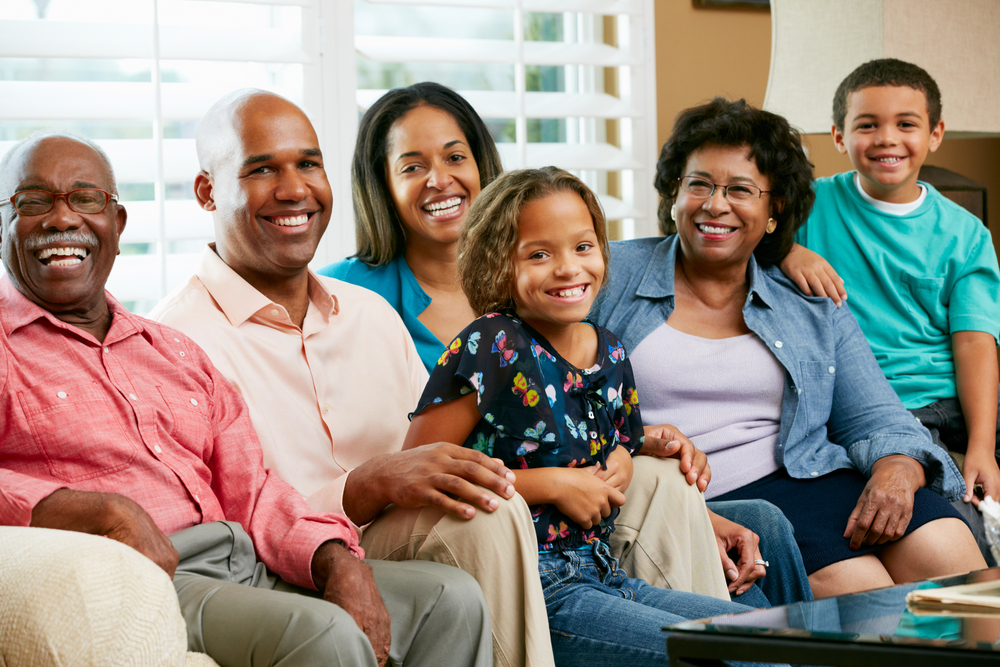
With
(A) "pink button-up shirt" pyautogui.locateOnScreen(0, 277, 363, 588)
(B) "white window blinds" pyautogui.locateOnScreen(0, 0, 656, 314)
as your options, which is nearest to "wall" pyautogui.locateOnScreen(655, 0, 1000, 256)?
(B) "white window blinds" pyautogui.locateOnScreen(0, 0, 656, 314)

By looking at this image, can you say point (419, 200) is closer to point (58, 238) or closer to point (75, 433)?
point (58, 238)

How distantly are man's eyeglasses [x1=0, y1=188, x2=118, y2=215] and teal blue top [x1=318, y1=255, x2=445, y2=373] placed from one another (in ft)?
2.49

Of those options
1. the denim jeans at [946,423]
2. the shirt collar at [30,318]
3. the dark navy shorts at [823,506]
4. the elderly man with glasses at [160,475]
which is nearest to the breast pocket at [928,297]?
the denim jeans at [946,423]

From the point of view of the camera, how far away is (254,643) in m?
1.24

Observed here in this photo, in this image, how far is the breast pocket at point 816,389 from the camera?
2.16 m

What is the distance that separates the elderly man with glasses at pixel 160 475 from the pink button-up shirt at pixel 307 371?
0.39ft

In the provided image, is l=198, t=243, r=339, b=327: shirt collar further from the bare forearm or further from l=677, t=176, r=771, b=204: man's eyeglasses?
the bare forearm

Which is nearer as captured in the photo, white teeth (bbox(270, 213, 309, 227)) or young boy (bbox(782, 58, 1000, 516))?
white teeth (bbox(270, 213, 309, 227))

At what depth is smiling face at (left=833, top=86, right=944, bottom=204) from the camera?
2418 mm

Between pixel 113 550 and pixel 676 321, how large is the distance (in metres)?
1.43

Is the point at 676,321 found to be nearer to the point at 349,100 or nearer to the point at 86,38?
the point at 349,100

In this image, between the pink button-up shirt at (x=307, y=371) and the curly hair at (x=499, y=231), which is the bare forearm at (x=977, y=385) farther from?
the pink button-up shirt at (x=307, y=371)

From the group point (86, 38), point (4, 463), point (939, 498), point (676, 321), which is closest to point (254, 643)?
point (4, 463)

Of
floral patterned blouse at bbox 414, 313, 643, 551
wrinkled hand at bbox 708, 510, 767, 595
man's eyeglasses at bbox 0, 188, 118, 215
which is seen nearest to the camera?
man's eyeglasses at bbox 0, 188, 118, 215
